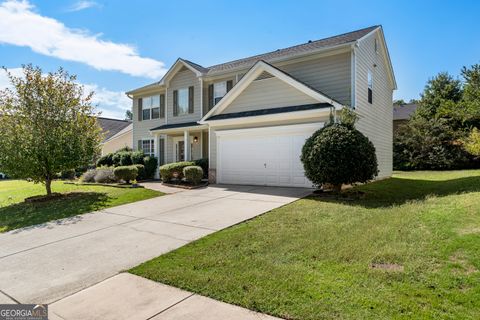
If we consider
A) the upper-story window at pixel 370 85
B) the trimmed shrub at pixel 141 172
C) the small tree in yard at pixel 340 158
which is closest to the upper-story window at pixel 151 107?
the trimmed shrub at pixel 141 172

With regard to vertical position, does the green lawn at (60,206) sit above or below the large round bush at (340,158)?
below

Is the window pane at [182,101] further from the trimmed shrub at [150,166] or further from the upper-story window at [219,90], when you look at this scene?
the trimmed shrub at [150,166]

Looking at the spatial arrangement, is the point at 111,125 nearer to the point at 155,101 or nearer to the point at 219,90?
the point at 155,101

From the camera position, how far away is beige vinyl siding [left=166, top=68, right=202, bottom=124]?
18547mm

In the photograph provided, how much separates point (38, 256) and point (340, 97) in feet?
40.4

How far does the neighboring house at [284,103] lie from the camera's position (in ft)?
41.8

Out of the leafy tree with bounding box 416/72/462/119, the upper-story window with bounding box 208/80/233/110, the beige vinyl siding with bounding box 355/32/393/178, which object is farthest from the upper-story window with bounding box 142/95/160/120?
the leafy tree with bounding box 416/72/462/119

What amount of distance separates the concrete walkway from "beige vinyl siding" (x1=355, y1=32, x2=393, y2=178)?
38.9ft

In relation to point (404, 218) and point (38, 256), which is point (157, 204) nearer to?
point (38, 256)

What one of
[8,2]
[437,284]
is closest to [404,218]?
[437,284]

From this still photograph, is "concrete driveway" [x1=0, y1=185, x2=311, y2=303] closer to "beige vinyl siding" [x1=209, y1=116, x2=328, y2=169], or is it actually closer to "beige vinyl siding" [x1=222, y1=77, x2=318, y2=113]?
"beige vinyl siding" [x1=209, y1=116, x2=328, y2=169]

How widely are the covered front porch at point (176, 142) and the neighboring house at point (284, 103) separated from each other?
13cm

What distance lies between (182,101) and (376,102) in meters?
11.7

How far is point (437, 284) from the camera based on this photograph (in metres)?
3.56
